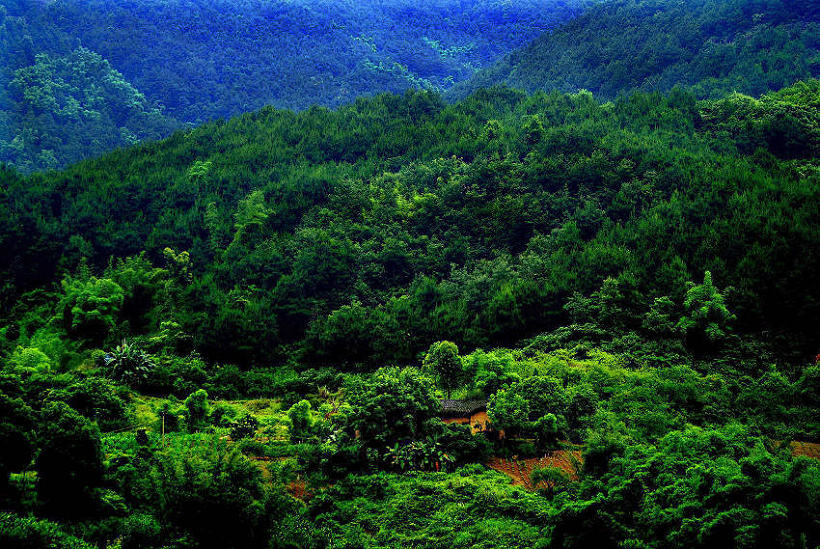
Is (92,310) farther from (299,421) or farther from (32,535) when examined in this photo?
(32,535)

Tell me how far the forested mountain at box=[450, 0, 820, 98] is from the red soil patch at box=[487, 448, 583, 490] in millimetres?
45572

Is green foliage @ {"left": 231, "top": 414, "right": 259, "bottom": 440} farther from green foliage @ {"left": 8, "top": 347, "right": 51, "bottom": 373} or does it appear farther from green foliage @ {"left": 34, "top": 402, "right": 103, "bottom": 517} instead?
green foliage @ {"left": 8, "top": 347, "right": 51, "bottom": 373}

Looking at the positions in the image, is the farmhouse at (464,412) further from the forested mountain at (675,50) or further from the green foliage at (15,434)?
the forested mountain at (675,50)

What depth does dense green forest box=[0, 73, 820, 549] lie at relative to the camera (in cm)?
1073

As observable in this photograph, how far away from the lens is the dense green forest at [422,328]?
10734mm

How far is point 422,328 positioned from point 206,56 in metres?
73.8

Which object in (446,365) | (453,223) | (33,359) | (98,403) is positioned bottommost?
(98,403)

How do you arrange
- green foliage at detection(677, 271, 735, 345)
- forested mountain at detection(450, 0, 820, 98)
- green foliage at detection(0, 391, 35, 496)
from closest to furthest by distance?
green foliage at detection(0, 391, 35, 496)
green foliage at detection(677, 271, 735, 345)
forested mountain at detection(450, 0, 820, 98)

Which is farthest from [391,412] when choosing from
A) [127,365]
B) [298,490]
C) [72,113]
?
[72,113]

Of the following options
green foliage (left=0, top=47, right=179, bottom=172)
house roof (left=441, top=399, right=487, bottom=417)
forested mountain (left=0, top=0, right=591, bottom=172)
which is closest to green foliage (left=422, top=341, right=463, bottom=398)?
house roof (left=441, top=399, right=487, bottom=417)

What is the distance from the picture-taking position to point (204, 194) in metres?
41.6

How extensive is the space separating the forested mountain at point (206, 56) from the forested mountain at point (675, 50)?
21.9 m

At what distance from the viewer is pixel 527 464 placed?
52.5 ft

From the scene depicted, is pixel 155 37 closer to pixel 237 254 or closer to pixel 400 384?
pixel 237 254
